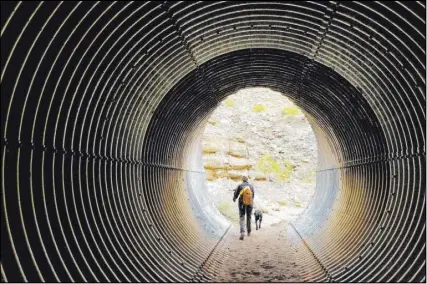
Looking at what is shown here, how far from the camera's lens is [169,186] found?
13.9 m

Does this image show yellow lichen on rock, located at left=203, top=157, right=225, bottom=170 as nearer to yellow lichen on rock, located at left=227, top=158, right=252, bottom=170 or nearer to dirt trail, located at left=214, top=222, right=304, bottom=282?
yellow lichen on rock, located at left=227, top=158, right=252, bottom=170

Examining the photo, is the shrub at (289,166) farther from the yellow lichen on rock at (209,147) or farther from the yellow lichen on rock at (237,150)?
the yellow lichen on rock at (209,147)

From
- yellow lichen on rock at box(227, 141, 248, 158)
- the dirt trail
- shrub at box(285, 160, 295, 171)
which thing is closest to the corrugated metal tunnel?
the dirt trail

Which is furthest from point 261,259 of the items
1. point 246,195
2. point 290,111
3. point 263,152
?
point 290,111

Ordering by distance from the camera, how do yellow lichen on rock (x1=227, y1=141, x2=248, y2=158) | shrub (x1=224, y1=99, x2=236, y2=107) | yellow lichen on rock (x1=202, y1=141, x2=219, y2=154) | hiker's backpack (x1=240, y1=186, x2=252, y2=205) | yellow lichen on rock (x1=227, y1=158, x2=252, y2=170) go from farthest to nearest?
shrub (x1=224, y1=99, x2=236, y2=107), yellow lichen on rock (x1=227, y1=141, x2=248, y2=158), yellow lichen on rock (x1=227, y1=158, x2=252, y2=170), yellow lichen on rock (x1=202, y1=141, x2=219, y2=154), hiker's backpack (x1=240, y1=186, x2=252, y2=205)

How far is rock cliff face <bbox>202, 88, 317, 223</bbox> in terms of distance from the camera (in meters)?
32.9

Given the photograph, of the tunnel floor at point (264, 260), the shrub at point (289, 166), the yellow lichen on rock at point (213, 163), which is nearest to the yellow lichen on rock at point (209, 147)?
the yellow lichen on rock at point (213, 163)

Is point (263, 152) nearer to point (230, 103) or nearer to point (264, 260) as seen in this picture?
point (230, 103)

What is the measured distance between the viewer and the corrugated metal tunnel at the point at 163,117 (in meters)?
5.57

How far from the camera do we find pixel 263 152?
38.6 m

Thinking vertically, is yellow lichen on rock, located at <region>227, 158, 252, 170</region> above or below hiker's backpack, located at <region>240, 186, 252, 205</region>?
above

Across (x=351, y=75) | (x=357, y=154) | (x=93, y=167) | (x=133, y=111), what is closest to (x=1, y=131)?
(x=93, y=167)

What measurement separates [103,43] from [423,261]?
182 inches

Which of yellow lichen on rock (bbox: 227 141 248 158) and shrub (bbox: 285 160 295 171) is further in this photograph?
shrub (bbox: 285 160 295 171)
